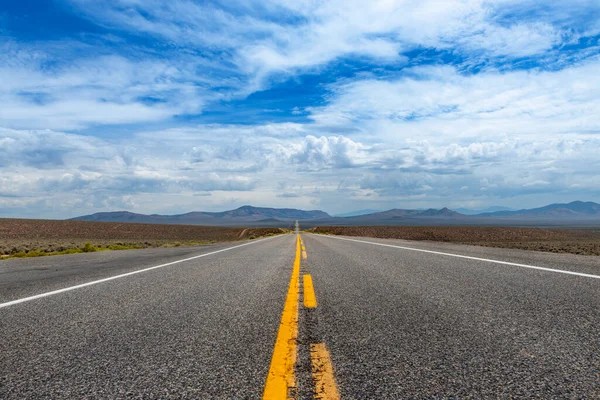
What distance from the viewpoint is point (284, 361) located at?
8.32 ft

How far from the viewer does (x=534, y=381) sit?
2205 millimetres

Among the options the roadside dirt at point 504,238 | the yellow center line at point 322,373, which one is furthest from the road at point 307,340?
the roadside dirt at point 504,238

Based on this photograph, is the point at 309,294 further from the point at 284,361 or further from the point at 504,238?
the point at 504,238

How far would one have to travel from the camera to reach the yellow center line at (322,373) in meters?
2.04

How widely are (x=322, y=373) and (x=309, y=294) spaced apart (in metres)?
2.72

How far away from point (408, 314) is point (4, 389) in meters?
3.28

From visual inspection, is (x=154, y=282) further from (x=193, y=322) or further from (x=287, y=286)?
(x=193, y=322)

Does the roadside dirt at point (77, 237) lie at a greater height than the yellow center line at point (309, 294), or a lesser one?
lesser

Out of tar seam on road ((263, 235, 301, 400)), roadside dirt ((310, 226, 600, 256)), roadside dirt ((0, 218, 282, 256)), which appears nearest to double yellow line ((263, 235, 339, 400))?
tar seam on road ((263, 235, 301, 400))

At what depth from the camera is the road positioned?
2191 mm

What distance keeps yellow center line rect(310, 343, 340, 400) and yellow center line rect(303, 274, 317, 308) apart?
150 cm

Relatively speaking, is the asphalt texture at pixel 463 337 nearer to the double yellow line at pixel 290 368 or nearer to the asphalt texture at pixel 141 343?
the double yellow line at pixel 290 368

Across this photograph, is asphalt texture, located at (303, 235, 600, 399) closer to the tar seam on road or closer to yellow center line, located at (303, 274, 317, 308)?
yellow center line, located at (303, 274, 317, 308)

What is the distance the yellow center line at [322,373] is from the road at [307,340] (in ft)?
0.04
